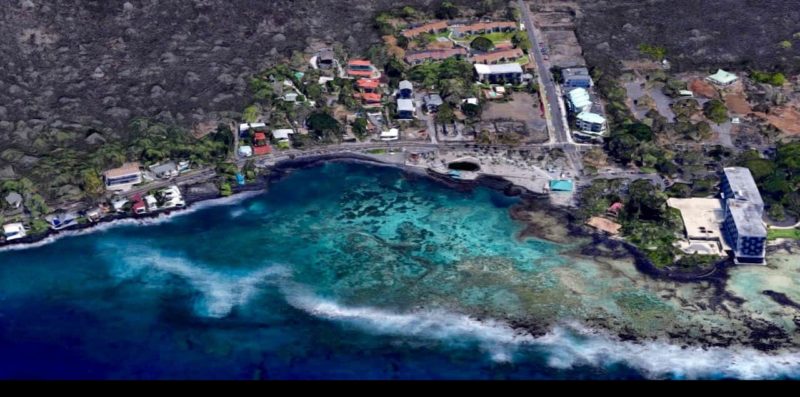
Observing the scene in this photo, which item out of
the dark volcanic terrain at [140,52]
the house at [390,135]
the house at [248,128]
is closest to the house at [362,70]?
the dark volcanic terrain at [140,52]

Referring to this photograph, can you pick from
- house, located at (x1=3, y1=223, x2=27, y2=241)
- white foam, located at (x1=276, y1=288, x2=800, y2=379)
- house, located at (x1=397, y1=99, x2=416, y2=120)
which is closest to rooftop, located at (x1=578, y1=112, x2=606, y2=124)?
house, located at (x1=397, y1=99, x2=416, y2=120)

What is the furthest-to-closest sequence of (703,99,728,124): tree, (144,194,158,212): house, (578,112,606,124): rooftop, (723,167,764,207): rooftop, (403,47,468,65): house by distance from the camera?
(403,47,468,65): house → (703,99,728,124): tree → (578,112,606,124): rooftop → (144,194,158,212): house → (723,167,764,207): rooftop

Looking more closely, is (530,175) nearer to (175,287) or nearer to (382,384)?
(175,287)

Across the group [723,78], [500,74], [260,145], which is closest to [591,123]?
[500,74]

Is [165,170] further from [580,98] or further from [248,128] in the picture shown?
[580,98]

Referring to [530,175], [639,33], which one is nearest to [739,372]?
→ [530,175]

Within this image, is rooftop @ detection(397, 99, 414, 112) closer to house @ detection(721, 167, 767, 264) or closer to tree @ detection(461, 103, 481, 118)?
tree @ detection(461, 103, 481, 118)
